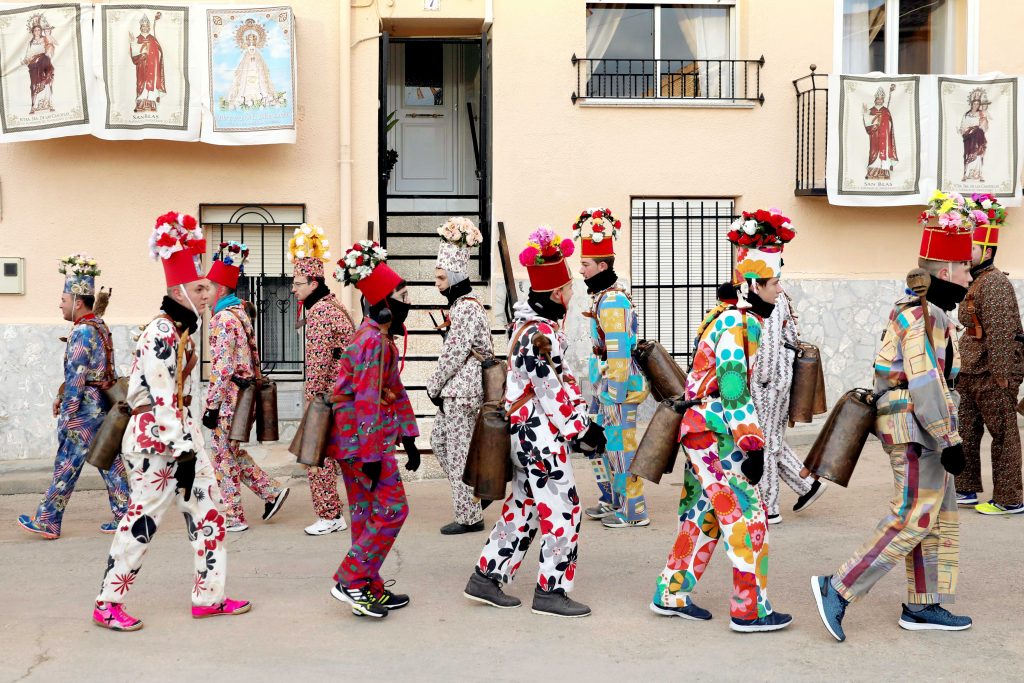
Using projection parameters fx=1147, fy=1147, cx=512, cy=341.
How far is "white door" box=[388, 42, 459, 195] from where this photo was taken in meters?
14.1

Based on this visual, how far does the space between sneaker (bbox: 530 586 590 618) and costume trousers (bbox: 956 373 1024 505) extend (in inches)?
139

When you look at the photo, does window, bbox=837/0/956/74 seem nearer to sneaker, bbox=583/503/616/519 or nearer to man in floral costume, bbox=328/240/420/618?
sneaker, bbox=583/503/616/519

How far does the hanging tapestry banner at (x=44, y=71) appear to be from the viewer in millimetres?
11312

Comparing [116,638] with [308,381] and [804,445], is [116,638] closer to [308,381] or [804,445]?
[308,381]

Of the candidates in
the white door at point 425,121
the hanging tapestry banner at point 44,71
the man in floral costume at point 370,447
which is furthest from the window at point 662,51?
the man in floral costume at point 370,447

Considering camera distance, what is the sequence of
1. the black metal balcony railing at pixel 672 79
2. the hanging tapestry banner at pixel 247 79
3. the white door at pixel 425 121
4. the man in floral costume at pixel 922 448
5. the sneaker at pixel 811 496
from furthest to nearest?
1. the white door at pixel 425 121
2. the black metal balcony railing at pixel 672 79
3. the hanging tapestry banner at pixel 247 79
4. the sneaker at pixel 811 496
5. the man in floral costume at pixel 922 448

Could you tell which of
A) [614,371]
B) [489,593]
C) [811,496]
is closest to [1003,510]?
[811,496]

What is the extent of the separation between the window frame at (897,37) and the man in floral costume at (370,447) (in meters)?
8.00

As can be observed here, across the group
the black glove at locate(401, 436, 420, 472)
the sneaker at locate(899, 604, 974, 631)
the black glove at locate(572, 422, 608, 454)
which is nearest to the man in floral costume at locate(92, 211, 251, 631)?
the black glove at locate(401, 436, 420, 472)

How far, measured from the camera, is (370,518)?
6059 millimetres

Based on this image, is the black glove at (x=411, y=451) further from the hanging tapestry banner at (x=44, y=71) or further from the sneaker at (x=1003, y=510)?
the hanging tapestry banner at (x=44, y=71)

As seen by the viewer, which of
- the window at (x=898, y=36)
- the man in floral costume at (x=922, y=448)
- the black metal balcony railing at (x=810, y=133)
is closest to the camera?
the man in floral costume at (x=922, y=448)

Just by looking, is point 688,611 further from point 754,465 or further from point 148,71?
point 148,71

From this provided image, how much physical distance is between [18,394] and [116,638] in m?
6.51
